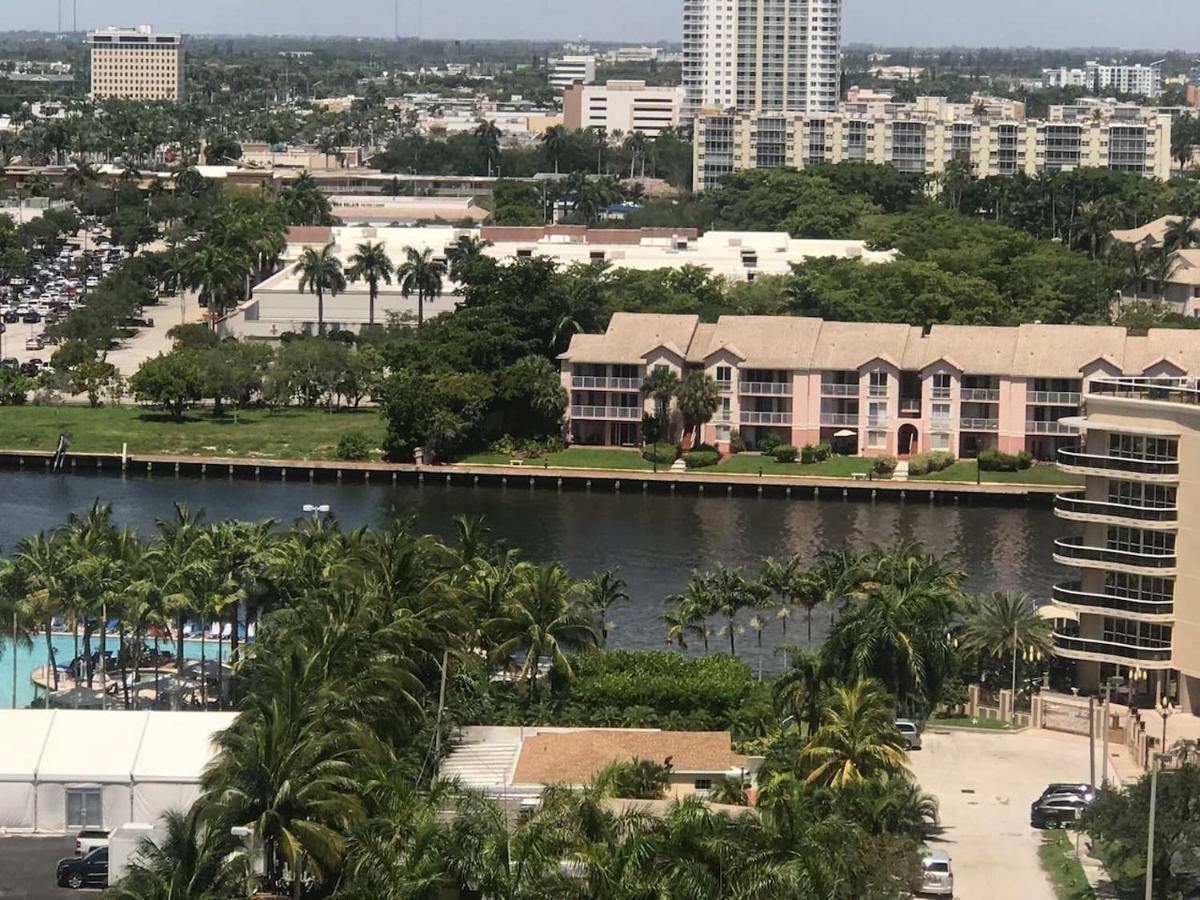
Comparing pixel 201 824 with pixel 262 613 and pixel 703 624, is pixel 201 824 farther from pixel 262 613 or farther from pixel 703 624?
pixel 703 624

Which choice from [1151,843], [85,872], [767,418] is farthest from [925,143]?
[1151,843]

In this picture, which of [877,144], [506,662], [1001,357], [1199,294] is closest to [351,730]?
[506,662]

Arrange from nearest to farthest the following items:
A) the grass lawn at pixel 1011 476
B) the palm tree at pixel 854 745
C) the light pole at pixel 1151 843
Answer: the light pole at pixel 1151 843 → the palm tree at pixel 854 745 → the grass lawn at pixel 1011 476

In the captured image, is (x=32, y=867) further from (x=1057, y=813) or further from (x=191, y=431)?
(x=191, y=431)

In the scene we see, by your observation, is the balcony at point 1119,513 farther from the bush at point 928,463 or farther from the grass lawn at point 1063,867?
the bush at point 928,463

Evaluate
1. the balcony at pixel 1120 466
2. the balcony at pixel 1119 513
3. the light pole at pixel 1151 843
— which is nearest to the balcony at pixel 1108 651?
the balcony at pixel 1119 513

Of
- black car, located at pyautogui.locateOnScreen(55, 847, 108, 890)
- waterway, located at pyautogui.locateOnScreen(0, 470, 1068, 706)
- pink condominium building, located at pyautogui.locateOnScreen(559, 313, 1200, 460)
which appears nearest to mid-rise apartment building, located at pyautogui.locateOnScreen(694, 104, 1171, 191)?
pink condominium building, located at pyautogui.locateOnScreen(559, 313, 1200, 460)
